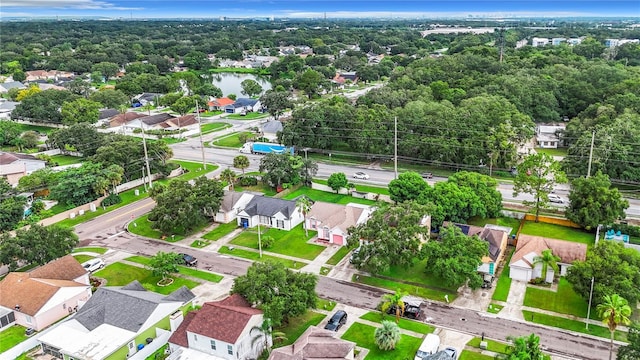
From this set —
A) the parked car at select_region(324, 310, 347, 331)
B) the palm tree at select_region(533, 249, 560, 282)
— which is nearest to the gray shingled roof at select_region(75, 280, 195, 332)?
the parked car at select_region(324, 310, 347, 331)

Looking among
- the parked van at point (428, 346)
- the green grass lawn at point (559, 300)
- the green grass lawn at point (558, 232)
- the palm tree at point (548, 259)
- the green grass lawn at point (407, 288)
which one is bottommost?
the green grass lawn at point (407, 288)

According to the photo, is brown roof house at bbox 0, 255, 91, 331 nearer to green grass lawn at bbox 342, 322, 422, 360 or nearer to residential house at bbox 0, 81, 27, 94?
green grass lawn at bbox 342, 322, 422, 360

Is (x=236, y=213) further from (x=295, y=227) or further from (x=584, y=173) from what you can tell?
(x=584, y=173)

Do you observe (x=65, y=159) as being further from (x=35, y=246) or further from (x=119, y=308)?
(x=119, y=308)

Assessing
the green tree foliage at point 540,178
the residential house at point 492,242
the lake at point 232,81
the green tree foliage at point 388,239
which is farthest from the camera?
the lake at point 232,81

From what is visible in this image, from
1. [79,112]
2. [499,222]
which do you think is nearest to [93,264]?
[499,222]

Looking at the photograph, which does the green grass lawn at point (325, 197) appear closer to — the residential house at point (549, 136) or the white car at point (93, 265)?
the white car at point (93, 265)

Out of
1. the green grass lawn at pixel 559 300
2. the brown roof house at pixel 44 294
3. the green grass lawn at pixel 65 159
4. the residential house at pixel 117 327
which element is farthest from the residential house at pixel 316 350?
the green grass lawn at pixel 65 159
